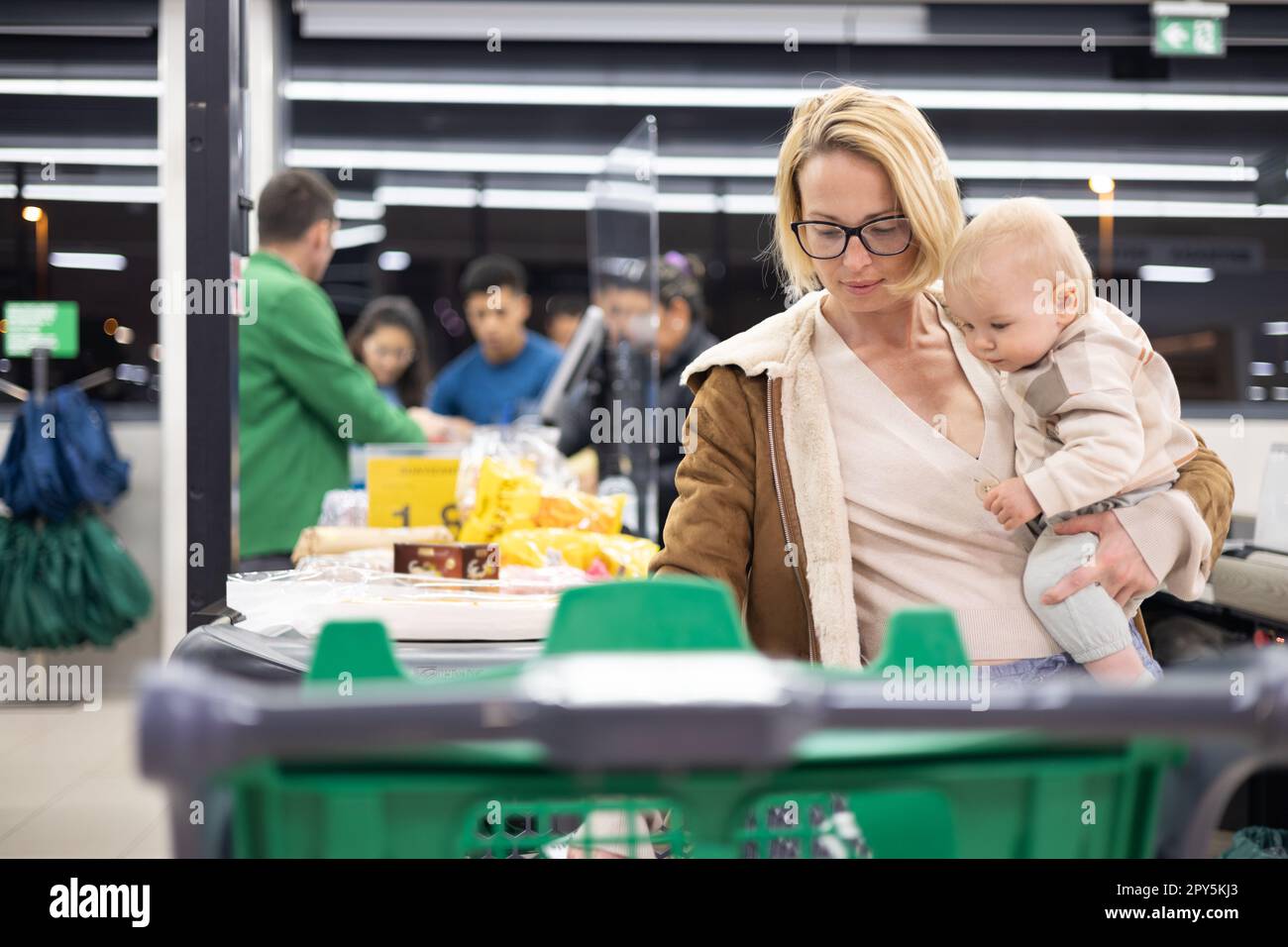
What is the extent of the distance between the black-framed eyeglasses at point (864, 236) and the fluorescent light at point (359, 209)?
5.11 metres

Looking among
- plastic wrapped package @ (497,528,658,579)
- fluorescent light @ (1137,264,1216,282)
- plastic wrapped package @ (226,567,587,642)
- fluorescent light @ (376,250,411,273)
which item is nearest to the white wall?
fluorescent light @ (1137,264,1216,282)

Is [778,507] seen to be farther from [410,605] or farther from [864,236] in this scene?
[410,605]

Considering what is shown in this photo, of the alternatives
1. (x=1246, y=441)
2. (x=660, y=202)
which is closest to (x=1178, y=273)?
(x=1246, y=441)

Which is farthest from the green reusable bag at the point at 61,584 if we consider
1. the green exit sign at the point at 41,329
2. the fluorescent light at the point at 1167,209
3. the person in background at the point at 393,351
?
the fluorescent light at the point at 1167,209

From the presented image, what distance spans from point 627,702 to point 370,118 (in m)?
5.99

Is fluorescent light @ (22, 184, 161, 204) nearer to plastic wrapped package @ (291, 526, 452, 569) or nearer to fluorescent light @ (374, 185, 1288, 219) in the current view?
fluorescent light @ (374, 185, 1288, 219)

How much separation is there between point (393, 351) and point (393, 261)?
4.95 feet

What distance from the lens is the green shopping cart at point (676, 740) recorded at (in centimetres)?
47

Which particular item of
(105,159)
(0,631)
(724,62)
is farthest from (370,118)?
(0,631)

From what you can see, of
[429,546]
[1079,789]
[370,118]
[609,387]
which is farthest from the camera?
[370,118]

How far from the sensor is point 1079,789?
1.90 ft

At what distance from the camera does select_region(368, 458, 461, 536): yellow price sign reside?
2152 mm
